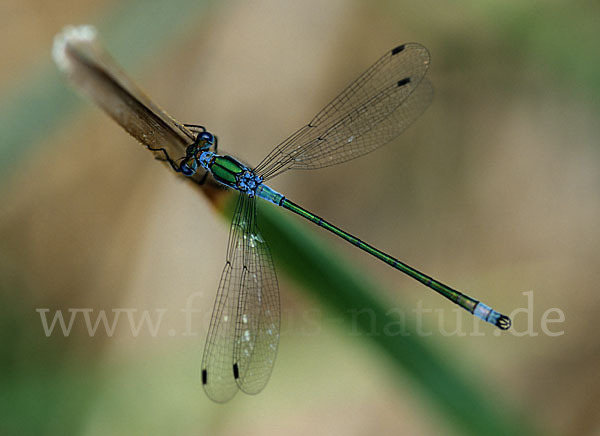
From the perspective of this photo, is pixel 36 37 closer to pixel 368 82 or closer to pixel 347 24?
pixel 347 24

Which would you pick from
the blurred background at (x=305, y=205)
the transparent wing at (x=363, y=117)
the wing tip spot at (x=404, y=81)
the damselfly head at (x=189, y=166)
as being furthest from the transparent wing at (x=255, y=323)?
the wing tip spot at (x=404, y=81)

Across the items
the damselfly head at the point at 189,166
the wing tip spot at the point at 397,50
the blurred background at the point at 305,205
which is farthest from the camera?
the blurred background at the point at 305,205

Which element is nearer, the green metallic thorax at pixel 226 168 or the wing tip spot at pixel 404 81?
the green metallic thorax at pixel 226 168

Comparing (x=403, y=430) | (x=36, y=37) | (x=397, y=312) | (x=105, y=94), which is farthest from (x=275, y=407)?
(x=36, y=37)

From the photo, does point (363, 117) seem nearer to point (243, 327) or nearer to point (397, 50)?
point (397, 50)

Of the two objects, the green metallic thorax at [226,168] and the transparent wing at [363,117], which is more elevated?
the transparent wing at [363,117]

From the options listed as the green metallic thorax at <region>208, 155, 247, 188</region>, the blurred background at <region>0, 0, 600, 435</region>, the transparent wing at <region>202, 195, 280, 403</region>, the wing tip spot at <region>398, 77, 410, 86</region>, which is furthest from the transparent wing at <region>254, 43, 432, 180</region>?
the transparent wing at <region>202, 195, 280, 403</region>

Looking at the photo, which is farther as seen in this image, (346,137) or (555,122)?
(555,122)

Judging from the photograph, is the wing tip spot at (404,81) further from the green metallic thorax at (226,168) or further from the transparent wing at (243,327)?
the transparent wing at (243,327)
